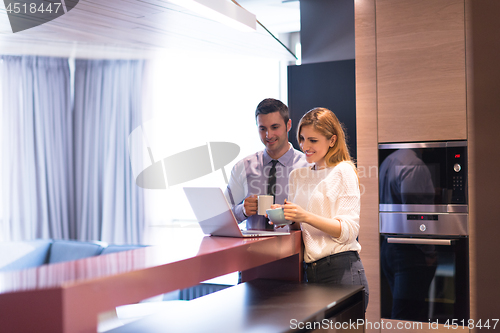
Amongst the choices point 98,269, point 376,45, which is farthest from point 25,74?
point 98,269

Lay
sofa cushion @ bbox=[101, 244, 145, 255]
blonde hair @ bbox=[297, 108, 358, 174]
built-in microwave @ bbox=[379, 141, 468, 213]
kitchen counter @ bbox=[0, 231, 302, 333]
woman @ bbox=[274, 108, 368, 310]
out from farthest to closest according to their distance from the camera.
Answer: sofa cushion @ bbox=[101, 244, 145, 255], built-in microwave @ bbox=[379, 141, 468, 213], blonde hair @ bbox=[297, 108, 358, 174], woman @ bbox=[274, 108, 368, 310], kitchen counter @ bbox=[0, 231, 302, 333]

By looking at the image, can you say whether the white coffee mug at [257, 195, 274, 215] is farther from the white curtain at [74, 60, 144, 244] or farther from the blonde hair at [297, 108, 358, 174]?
the white curtain at [74, 60, 144, 244]

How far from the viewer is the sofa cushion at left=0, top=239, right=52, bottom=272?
3.69 meters

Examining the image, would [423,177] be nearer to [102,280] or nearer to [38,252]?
[102,280]

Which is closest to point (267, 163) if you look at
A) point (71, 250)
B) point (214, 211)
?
point (214, 211)

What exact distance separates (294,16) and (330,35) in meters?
0.58

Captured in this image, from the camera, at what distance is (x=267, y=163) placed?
2.63m

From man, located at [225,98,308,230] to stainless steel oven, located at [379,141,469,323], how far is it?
660 mm

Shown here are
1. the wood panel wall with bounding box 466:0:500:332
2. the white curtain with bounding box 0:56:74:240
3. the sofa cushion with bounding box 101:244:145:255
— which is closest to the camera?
the wood panel wall with bounding box 466:0:500:332

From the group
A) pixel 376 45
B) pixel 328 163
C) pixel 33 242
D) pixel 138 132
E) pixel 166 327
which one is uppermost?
pixel 376 45

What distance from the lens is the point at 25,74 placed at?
4328 millimetres

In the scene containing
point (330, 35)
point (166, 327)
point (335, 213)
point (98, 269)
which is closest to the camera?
point (98, 269)

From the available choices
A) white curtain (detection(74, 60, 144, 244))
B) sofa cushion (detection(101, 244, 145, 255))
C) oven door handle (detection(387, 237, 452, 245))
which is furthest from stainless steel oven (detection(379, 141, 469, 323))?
A: white curtain (detection(74, 60, 144, 244))

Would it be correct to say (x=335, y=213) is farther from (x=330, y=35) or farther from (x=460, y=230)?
(x=330, y=35)
